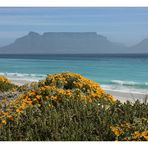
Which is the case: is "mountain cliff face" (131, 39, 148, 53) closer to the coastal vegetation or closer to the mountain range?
the mountain range

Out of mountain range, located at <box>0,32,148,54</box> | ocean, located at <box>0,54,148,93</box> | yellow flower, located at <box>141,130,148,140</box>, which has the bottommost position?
yellow flower, located at <box>141,130,148,140</box>

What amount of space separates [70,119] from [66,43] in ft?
238

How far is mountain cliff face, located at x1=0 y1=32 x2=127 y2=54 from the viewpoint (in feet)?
260

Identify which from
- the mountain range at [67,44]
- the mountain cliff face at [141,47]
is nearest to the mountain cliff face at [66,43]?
the mountain range at [67,44]

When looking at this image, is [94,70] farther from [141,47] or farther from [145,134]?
[145,134]

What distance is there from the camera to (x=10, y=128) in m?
6.10

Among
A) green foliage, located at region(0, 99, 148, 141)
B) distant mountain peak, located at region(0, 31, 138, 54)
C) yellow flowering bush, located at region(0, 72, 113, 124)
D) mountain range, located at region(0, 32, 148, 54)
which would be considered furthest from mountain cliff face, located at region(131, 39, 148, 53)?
green foliage, located at region(0, 99, 148, 141)

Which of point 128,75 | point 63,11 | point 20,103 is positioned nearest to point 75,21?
point 63,11

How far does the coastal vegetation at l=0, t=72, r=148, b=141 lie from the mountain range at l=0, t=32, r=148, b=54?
7104 centimetres

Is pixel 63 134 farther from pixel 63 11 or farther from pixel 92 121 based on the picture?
pixel 63 11

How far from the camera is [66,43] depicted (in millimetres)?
78438

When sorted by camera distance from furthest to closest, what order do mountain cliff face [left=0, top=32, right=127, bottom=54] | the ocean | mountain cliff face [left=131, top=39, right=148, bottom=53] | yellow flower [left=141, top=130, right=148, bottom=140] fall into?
mountain cliff face [left=131, top=39, right=148, bottom=53] → mountain cliff face [left=0, top=32, right=127, bottom=54] → the ocean → yellow flower [left=141, top=130, right=148, bottom=140]

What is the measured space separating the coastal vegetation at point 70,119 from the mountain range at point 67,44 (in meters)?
71.0
